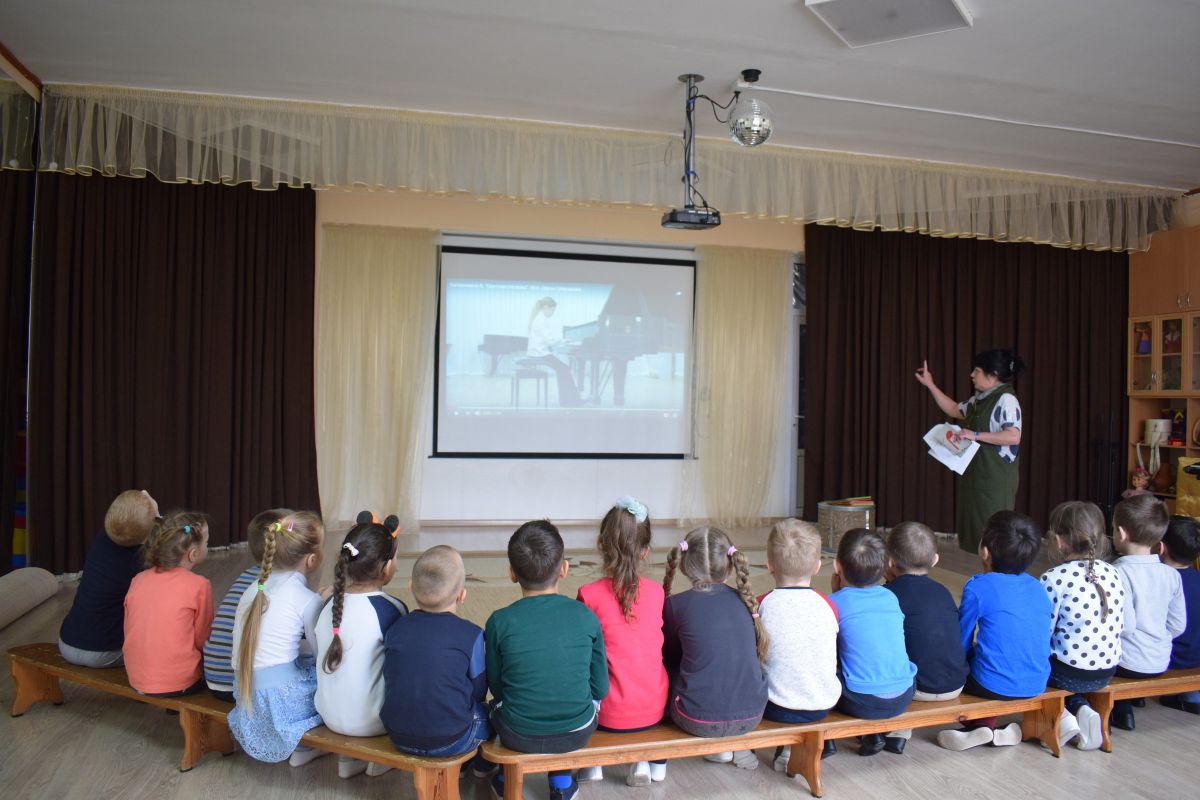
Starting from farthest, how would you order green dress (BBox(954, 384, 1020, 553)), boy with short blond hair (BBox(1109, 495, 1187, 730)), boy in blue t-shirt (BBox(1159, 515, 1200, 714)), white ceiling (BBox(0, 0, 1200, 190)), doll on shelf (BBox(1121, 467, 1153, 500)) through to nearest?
doll on shelf (BBox(1121, 467, 1153, 500)) < green dress (BBox(954, 384, 1020, 553)) < white ceiling (BBox(0, 0, 1200, 190)) < boy in blue t-shirt (BBox(1159, 515, 1200, 714)) < boy with short blond hair (BBox(1109, 495, 1187, 730))

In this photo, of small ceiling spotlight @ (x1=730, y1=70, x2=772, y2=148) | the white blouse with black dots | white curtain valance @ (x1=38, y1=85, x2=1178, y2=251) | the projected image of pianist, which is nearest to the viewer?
the white blouse with black dots

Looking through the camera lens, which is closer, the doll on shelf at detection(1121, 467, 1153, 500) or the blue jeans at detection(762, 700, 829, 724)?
the blue jeans at detection(762, 700, 829, 724)

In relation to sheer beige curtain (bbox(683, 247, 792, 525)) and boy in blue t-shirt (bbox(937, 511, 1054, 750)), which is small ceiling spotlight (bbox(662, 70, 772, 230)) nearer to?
sheer beige curtain (bbox(683, 247, 792, 525))

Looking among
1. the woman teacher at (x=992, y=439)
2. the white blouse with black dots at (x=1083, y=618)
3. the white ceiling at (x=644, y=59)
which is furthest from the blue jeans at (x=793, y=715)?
the white ceiling at (x=644, y=59)

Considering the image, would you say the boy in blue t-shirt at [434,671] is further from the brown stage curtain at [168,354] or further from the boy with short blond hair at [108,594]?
the brown stage curtain at [168,354]

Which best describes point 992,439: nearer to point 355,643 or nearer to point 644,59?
point 644,59

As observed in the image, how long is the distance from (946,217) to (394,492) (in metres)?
4.05

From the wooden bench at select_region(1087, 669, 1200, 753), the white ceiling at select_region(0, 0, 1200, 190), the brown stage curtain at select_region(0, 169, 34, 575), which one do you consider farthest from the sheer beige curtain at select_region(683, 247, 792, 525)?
the brown stage curtain at select_region(0, 169, 34, 575)

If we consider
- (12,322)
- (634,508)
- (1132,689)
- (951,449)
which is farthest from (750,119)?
(12,322)

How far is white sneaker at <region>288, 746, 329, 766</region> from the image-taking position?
2361 millimetres

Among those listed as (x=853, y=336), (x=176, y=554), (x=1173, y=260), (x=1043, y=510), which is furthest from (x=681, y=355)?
(x=176, y=554)

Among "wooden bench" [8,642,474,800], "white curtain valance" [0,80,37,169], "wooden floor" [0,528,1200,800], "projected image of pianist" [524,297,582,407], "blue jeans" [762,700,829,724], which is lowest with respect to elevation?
"wooden floor" [0,528,1200,800]

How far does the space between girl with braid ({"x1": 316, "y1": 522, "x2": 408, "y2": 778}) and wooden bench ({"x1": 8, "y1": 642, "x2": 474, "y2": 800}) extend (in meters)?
0.06

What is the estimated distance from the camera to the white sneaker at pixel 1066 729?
2564 millimetres
